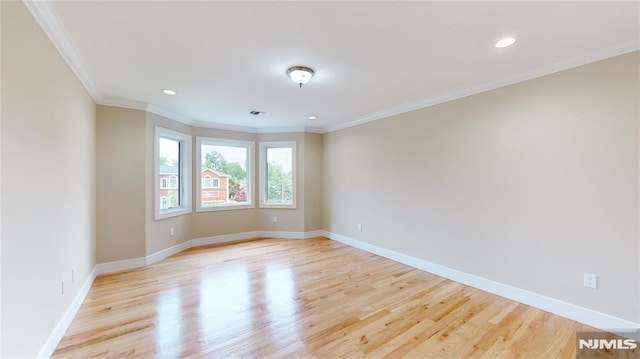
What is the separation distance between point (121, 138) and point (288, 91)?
247 cm

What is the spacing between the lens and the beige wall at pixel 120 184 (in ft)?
11.4

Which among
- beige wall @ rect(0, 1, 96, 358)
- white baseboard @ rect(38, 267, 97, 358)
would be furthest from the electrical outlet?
white baseboard @ rect(38, 267, 97, 358)

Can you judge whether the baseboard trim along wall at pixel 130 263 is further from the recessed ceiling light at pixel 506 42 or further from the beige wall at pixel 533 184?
the recessed ceiling light at pixel 506 42

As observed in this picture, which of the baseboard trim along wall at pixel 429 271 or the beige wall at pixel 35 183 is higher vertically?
the beige wall at pixel 35 183

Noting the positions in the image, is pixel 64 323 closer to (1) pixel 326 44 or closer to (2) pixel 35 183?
(2) pixel 35 183

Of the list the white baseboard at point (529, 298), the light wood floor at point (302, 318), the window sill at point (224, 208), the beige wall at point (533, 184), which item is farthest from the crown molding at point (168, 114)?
the white baseboard at point (529, 298)

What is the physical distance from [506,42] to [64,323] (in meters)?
4.36

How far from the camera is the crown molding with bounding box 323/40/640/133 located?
84.6 inches

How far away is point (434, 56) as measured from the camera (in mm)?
2332

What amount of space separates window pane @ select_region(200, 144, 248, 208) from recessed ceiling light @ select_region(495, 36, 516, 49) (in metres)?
4.65

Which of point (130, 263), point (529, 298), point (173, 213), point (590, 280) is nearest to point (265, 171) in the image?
point (173, 213)

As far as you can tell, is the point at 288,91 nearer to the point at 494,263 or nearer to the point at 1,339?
the point at 1,339

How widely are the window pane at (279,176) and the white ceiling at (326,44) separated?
7.61 ft

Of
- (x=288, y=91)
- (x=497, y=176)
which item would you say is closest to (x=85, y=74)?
(x=288, y=91)
